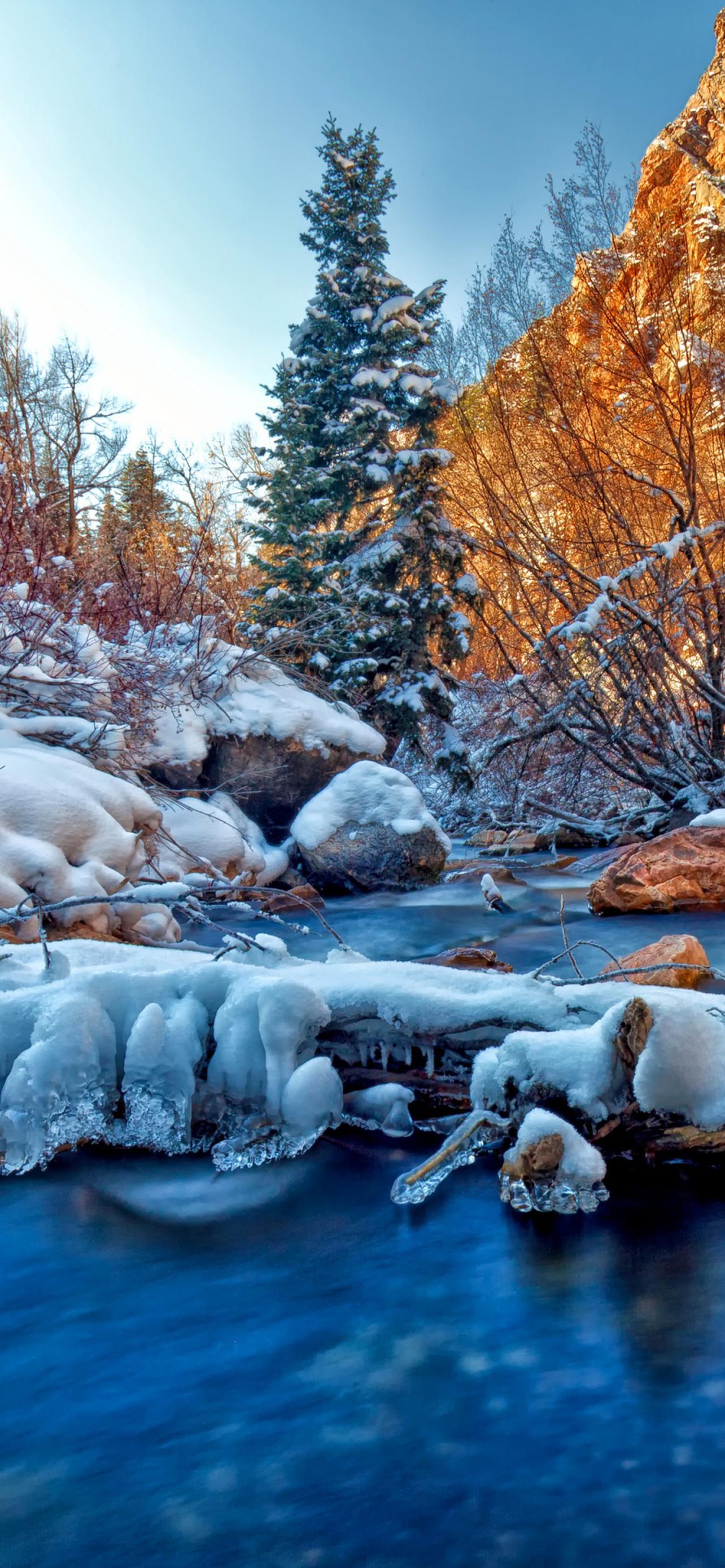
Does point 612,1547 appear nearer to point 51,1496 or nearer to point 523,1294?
point 523,1294

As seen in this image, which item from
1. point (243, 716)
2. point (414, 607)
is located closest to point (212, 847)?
point (243, 716)

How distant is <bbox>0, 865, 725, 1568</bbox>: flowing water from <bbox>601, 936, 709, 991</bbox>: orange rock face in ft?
3.32

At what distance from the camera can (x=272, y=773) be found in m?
9.19

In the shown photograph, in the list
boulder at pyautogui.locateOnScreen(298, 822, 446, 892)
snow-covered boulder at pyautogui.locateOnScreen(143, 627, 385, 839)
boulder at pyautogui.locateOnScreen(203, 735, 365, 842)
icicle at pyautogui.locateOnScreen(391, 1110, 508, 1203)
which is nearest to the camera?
icicle at pyautogui.locateOnScreen(391, 1110, 508, 1203)

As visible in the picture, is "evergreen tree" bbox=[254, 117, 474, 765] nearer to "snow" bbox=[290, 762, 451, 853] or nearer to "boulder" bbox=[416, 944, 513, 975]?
"snow" bbox=[290, 762, 451, 853]

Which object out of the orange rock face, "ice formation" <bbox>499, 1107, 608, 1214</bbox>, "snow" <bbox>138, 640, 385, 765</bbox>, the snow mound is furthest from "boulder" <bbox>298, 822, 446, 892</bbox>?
"ice formation" <bbox>499, 1107, 608, 1214</bbox>

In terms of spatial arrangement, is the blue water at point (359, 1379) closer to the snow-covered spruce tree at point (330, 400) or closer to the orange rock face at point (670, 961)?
the orange rock face at point (670, 961)

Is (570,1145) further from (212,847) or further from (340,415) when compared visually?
(340,415)

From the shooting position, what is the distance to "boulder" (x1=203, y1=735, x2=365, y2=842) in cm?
908

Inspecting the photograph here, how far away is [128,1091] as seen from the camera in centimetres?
234

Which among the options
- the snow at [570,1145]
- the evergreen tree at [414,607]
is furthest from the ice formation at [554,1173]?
the evergreen tree at [414,607]

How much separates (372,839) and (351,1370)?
247 inches

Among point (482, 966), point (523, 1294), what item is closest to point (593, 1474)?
point (523, 1294)

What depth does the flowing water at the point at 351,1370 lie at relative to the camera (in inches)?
51.0
